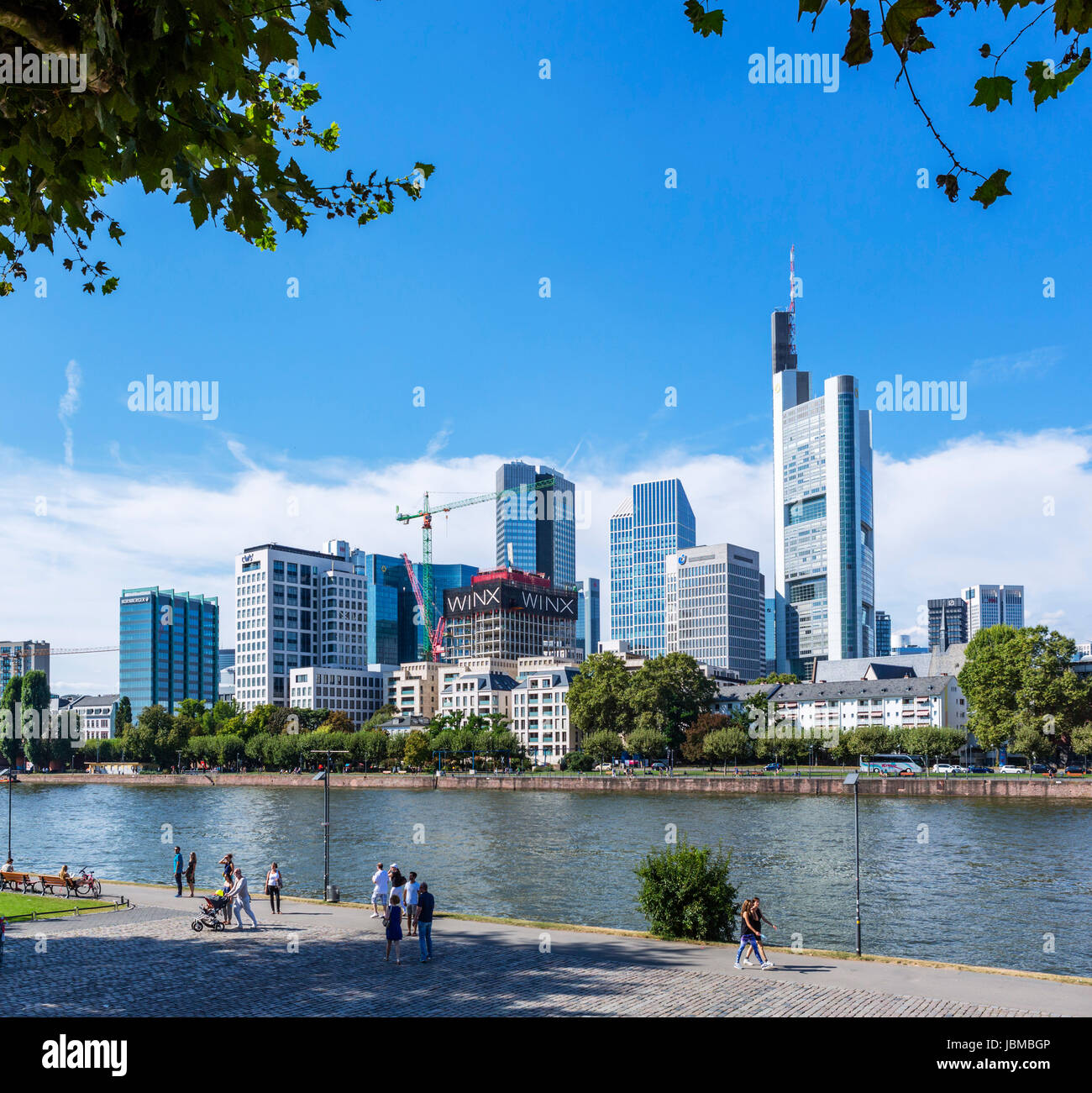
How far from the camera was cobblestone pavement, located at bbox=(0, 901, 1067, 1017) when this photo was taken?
17.8 meters

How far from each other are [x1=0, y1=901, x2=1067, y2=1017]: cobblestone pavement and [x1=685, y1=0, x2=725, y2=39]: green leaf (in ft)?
49.6

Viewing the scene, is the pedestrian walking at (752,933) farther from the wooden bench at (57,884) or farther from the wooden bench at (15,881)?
the wooden bench at (15,881)

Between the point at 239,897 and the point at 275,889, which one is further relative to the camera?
the point at 275,889

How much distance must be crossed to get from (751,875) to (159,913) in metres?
27.6

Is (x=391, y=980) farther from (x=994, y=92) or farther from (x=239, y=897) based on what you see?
(x=994, y=92)

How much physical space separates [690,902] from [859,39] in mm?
22137

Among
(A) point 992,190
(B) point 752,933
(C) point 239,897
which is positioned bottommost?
(C) point 239,897

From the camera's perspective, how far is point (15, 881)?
36406 millimetres

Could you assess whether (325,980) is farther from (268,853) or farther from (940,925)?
(268,853)

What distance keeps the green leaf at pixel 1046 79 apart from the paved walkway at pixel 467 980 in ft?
49.2

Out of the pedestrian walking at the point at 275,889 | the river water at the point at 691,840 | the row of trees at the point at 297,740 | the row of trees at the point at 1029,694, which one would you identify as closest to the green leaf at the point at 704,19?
the pedestrian walking at the point at 275,889

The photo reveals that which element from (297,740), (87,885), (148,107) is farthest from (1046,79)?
(297,740)

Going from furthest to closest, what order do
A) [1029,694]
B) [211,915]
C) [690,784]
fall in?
1. [690,784]
2. [1029,694]
3. [211,915]
